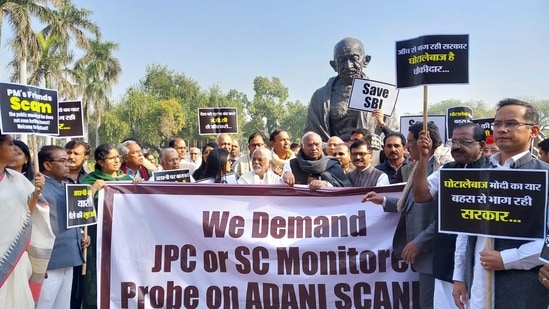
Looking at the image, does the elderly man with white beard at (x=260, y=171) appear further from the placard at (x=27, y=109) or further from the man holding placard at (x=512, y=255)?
the man holding placard at (x=512, y=255)

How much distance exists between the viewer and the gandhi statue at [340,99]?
8969 millimetres

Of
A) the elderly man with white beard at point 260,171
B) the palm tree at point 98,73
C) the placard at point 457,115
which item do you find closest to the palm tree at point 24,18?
the palm tree at point 98,73

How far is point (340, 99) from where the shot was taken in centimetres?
927

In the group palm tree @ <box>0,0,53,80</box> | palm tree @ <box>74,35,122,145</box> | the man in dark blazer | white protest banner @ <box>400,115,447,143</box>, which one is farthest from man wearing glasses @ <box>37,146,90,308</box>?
palm tree @ <box>74,35,122,145</box>

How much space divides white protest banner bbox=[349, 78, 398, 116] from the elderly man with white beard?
69.4 inches

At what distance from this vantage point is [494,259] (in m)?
2.67

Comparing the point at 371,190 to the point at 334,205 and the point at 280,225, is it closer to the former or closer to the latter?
the point at 334,205

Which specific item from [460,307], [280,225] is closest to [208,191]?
[280,225]

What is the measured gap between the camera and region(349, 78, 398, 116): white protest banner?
6.31m

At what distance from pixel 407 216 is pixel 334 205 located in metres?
0.69

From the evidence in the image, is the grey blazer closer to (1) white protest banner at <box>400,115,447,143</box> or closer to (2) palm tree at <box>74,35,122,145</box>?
(1) white protest banner at <box>400,115,447,143</box>

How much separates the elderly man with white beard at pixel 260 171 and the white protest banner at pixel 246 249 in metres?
0.64

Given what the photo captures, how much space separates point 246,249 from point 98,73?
39.3 meters

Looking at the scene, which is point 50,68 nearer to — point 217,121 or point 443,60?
point 217,121
